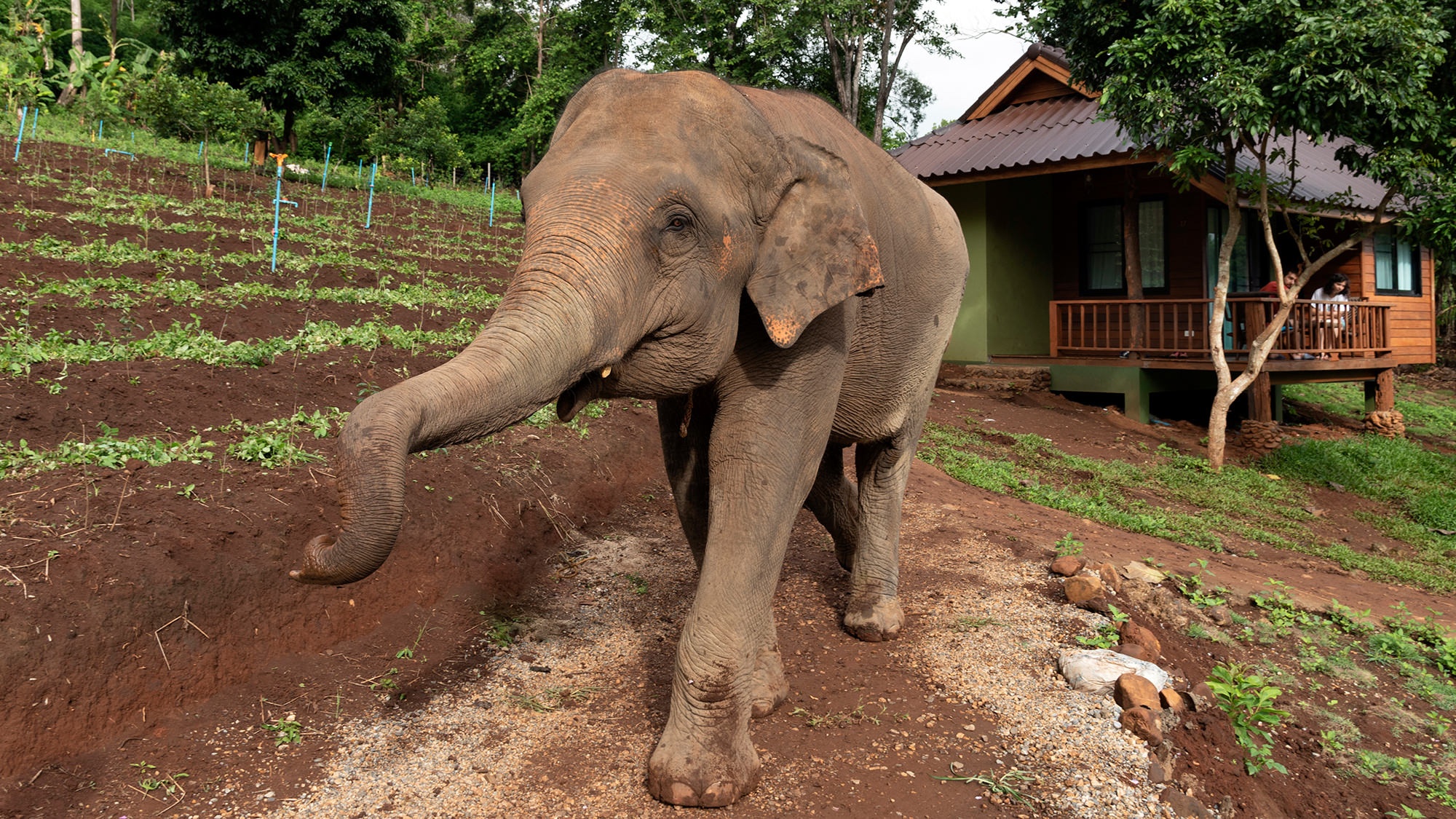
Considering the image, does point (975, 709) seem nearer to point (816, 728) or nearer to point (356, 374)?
point (816, 728)

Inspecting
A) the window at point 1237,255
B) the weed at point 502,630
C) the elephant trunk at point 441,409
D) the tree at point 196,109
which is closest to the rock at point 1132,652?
the weed at point 502,630

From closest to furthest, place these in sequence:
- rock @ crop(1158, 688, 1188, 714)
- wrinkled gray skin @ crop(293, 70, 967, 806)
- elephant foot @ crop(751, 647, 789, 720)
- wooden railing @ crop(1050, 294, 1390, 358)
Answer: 1. wrinkled gray skin @ crop(293, 70, 967, 806)
2. elephant foot @ crop(751, 647, 789, 720)
3. rock @ crop(1158, 688, 1188, 714)
4. wooden railing @ crop(1050, 294, 1390, 358)

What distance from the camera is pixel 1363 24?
9617mm

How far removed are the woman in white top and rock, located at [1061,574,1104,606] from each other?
10861 millimetres

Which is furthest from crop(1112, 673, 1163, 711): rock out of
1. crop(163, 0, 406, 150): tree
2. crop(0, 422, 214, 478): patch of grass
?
crop(163, 0, 406, 150): tree

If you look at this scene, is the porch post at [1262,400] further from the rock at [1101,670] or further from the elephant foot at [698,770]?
the elephant foot at [698,770]

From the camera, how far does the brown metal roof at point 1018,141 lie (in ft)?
47.0

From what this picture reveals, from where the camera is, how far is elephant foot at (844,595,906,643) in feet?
16.9

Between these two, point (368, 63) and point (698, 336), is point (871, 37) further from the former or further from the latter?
point (698, 336)

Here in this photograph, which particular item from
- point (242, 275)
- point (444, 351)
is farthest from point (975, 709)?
point (242, 275)

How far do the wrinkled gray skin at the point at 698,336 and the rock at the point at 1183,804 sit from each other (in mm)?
1589

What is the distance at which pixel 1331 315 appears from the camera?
48.3 ft

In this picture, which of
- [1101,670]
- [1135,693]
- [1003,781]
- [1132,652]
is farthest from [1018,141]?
[1003,781]

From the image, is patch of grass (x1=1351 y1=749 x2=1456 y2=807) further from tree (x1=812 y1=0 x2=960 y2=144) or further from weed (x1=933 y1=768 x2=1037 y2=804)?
tree (x1=812 y1=0 x2=960 y2=144)
